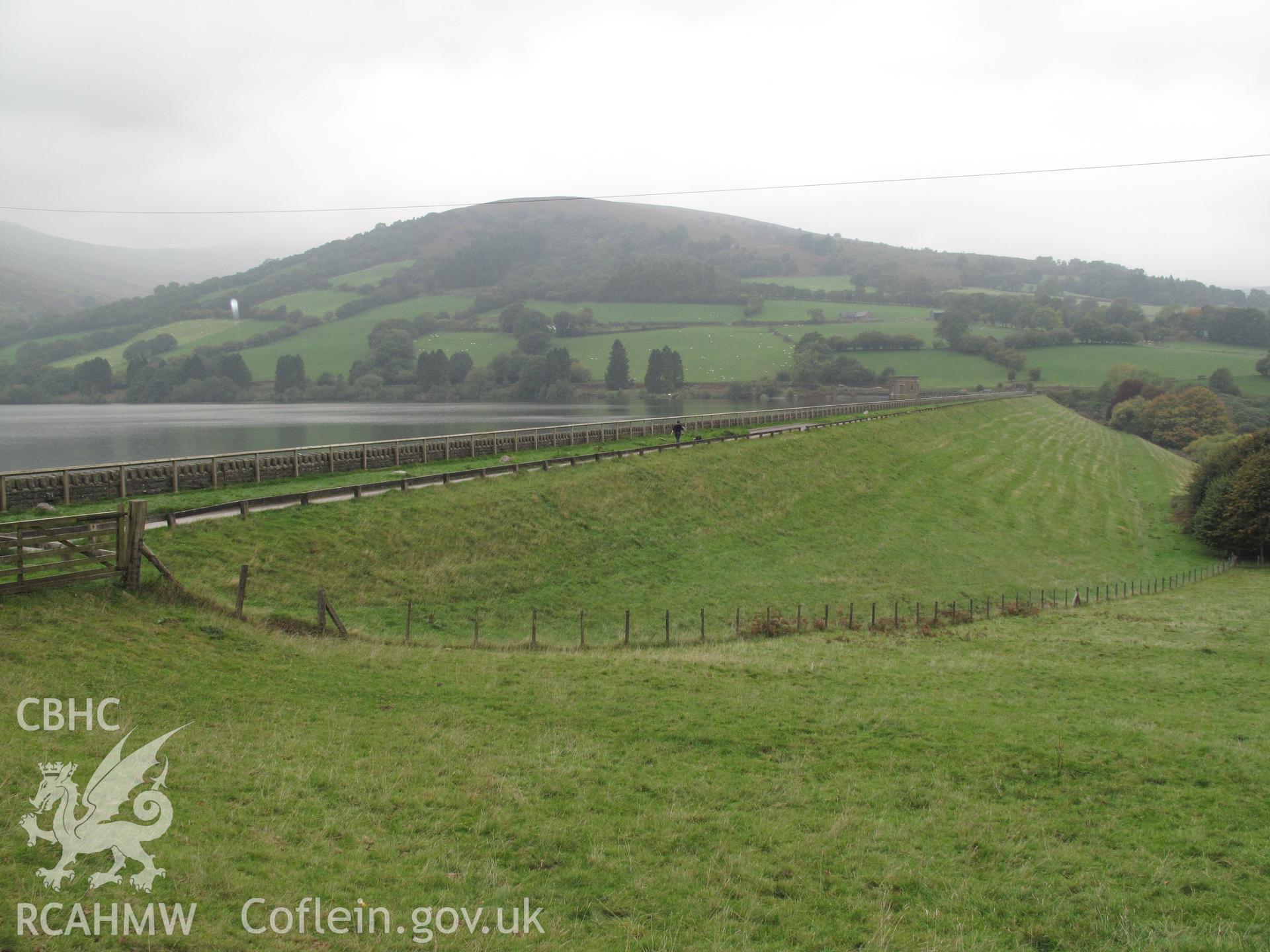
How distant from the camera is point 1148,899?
838cm

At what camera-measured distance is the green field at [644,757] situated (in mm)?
7770

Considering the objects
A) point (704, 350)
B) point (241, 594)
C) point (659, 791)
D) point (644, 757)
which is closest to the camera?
point (659, 791)

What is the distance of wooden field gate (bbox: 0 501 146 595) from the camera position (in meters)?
15.1

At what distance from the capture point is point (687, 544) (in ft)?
112

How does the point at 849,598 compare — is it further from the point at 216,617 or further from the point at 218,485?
the point at 218,485

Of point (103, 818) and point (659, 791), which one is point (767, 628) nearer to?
point (659, 791)

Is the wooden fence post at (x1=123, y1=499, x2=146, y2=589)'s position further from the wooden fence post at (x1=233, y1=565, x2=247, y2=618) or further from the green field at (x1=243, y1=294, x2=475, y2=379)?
the green field at (x1=243, y1=294, x2=475, y2=379)

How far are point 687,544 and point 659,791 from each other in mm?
23529

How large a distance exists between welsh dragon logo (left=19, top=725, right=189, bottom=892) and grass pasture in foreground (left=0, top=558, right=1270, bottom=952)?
129mm

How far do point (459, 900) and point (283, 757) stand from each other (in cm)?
404

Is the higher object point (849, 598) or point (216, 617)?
point (216, 617)

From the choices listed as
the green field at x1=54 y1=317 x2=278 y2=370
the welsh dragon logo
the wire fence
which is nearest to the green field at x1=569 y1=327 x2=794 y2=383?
the green field at x1=54 y1=317 x2=278 y2=370

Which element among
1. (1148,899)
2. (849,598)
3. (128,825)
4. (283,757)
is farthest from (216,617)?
(849,598)

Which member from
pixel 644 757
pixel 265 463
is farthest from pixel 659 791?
pixel 265 463
